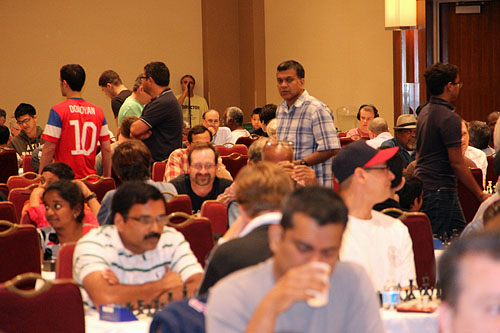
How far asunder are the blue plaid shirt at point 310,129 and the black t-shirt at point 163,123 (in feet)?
4.31

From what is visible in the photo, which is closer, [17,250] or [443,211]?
[17,250]

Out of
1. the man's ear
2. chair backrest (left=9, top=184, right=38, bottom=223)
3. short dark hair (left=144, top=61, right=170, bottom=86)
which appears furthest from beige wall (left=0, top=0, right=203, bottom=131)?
the man's ear

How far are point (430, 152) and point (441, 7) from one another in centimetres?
856

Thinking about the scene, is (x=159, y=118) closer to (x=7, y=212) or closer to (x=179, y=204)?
(x=179, y=204)

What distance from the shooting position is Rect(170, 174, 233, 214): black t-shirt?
18.4 ft

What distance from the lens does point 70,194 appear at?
14.4 ft

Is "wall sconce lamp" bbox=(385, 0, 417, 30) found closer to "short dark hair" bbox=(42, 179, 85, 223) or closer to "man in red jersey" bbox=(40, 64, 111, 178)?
"man in red jersey" bbox=(40, 64, 111, 178)

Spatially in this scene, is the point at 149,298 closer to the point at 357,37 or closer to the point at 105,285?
the point at 105,285

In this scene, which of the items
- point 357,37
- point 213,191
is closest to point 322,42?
point 357,37

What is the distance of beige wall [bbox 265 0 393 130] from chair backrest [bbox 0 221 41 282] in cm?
1036

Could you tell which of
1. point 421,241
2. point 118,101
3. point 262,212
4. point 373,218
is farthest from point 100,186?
point 118,101

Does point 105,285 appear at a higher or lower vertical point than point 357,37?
lower

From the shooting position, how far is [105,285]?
317cm

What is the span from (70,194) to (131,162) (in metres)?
0.76
